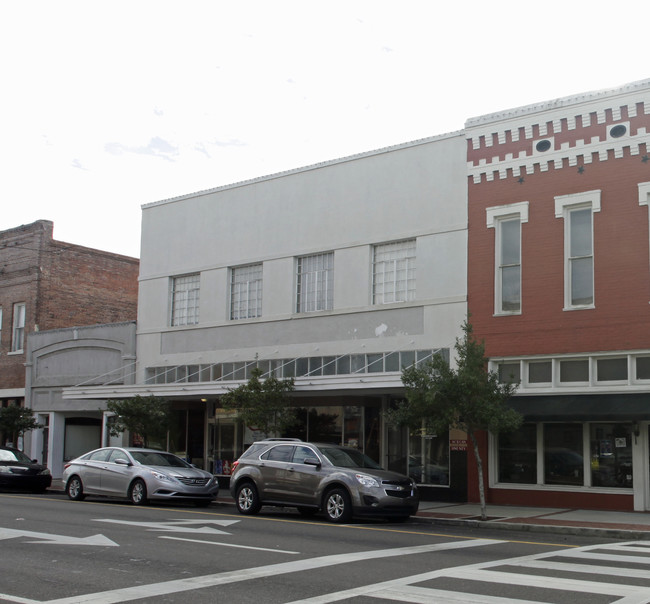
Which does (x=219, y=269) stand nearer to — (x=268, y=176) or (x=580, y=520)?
(x=268, y=176)

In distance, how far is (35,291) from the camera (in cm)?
3347

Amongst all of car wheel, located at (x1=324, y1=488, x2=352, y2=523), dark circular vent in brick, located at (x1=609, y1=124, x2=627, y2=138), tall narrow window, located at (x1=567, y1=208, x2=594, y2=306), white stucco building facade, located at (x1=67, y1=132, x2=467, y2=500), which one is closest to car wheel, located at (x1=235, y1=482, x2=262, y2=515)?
car wheel, located at (x1=324, y1=488, x2=352, y2=523)

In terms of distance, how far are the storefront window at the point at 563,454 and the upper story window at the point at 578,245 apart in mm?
2889

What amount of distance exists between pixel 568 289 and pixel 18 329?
2281 centimetres

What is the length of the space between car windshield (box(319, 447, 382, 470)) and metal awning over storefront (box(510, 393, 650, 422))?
421 cm

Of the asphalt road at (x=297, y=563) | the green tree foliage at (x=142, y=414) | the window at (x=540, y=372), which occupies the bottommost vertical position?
the asphalt road at (x=297, y=563)

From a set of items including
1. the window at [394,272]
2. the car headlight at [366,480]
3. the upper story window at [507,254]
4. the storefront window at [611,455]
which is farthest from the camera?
the window at [394,272]

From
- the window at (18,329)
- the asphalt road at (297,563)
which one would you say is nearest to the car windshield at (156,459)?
the asphalt road at (297,563)

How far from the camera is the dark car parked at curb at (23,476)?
24.9 meters

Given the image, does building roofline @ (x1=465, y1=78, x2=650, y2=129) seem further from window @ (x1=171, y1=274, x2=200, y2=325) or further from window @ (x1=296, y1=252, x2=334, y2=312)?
window @ (x1=171, y1=274, x2=200, y2=325)

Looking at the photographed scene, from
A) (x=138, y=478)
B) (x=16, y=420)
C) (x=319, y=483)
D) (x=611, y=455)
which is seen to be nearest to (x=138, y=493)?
(x=138, y=478)

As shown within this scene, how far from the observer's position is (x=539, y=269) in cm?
2038

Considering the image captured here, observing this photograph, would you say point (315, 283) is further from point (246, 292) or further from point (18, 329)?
point (18, 329)

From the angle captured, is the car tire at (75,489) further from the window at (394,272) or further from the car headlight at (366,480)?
the window at (394,272)
